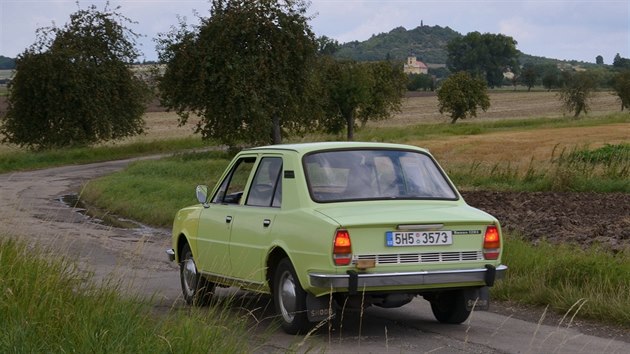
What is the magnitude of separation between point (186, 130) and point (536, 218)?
65254 millimetres

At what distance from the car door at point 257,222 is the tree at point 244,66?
30654mm

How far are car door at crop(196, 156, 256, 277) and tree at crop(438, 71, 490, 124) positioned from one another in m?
77.3

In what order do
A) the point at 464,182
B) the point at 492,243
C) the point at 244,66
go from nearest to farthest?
1. the point at 492,243
2. the point at 464,182
3. the point at 244,66

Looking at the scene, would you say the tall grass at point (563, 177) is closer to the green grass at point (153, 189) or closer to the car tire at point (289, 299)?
the green grass at point (153, 189)

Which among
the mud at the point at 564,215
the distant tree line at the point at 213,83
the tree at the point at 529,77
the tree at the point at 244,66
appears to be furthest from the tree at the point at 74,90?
the tree at the point at 529,77

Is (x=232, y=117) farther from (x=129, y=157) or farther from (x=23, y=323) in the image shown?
(x=23, y=323)

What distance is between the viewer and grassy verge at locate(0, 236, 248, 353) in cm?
664

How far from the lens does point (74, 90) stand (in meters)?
53.0

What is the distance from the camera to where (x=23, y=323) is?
7.18m

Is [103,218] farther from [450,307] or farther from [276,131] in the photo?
[276,131]

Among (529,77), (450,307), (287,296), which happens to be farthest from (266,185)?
(529,77)

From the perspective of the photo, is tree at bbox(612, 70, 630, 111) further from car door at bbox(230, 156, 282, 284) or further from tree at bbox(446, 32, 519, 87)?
tree at bbox(446, 32, 519, 87)

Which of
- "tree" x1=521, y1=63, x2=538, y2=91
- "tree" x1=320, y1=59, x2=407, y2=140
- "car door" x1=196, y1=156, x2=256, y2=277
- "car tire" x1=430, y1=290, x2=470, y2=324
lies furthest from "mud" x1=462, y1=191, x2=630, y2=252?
"tree" x1=521, y1=63, x2=538, y2=91

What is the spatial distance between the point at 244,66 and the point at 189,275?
30.0 m
